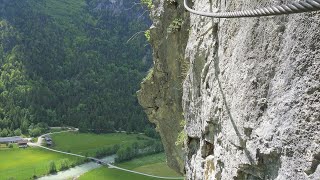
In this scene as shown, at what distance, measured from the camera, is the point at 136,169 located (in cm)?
9956

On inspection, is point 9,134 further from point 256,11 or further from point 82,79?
point 256,11

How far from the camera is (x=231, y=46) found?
7.36 m

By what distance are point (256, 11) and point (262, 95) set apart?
6.58ft

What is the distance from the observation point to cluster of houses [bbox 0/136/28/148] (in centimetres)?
12075

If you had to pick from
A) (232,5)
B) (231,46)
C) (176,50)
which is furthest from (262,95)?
(176,50)

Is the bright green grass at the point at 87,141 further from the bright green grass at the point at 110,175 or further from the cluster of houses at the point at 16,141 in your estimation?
the bright green grass at the point at 110,175

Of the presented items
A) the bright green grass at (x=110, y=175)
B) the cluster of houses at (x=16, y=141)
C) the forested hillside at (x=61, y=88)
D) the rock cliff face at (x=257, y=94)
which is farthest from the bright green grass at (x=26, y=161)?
the rock cliff face at (x=257, y=94)

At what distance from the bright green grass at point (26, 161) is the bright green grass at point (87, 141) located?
19.0 feet

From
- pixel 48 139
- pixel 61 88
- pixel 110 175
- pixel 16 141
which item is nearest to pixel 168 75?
pixel 110 175

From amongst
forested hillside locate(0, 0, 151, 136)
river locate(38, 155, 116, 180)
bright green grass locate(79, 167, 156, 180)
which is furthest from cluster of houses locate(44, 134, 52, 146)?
bright green grass locate(79, 167, 156, 180)

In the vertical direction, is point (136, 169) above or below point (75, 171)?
above

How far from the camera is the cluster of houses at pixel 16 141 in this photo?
121 metres

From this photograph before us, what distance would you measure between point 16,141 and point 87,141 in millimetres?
21111

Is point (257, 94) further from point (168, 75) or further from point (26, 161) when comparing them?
point (26, 161)
